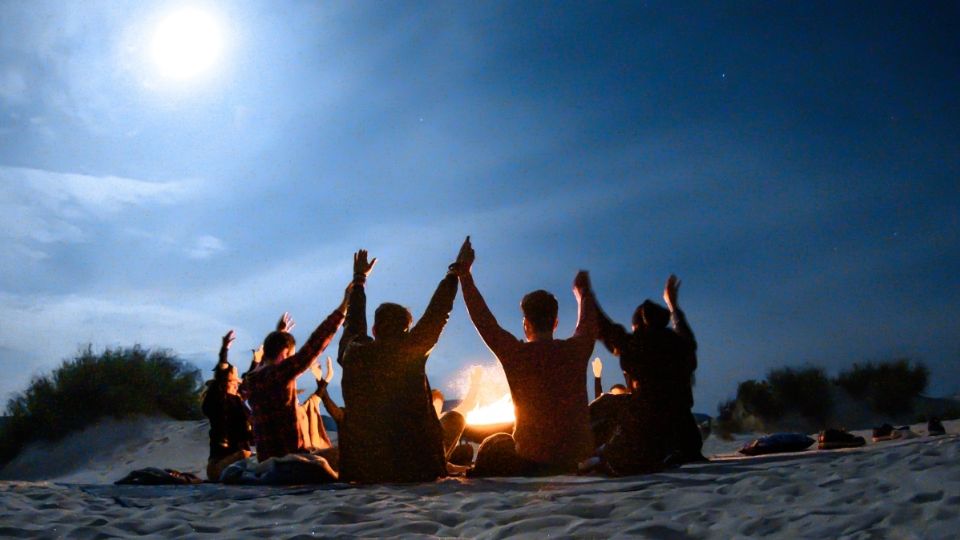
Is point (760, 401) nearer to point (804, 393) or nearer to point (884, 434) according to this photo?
point (804, 393)

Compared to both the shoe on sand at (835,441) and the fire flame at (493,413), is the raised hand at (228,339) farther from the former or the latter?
the shoe on sand at (835,441)

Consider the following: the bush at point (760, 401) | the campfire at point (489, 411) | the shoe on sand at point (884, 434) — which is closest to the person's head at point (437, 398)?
the campfire at point (489, 411)

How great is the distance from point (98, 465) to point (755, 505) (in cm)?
1837

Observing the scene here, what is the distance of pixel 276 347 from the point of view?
6.62 metres

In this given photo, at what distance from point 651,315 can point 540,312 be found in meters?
0.87

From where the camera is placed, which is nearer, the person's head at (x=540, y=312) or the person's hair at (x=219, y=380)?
the person's head at (x=540, y=312)

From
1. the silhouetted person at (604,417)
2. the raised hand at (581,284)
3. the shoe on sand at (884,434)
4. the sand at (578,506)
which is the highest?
the raised hand at (581,284)

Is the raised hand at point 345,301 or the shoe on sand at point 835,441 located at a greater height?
the raised hand at point 345,301

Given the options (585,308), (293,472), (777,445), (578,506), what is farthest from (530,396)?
(777,445)

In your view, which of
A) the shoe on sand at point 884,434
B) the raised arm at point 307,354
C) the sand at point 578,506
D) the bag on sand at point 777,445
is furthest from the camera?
the shoe on sand at point 884,434

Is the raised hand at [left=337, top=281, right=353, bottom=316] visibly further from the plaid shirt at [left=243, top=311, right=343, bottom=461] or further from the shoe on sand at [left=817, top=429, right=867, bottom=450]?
the shoe on sand at [left=817, top=429, right=867, bottom=450]

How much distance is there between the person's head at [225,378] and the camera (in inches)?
307

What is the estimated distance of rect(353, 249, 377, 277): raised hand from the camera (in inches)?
271

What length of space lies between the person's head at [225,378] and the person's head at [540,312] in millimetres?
3768
